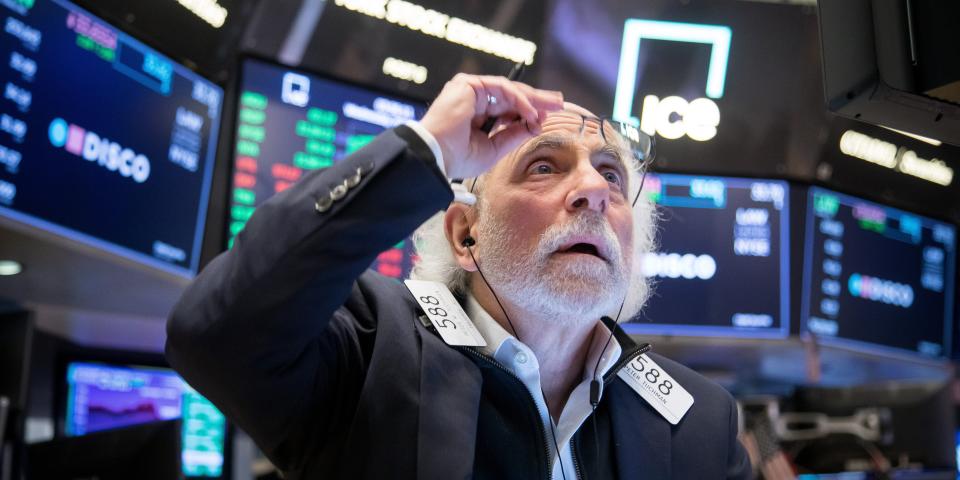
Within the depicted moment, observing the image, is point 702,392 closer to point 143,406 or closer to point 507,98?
point 507,98

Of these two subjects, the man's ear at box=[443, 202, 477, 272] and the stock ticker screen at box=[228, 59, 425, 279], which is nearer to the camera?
the man's ear at box=[443, 202, 477, 272]

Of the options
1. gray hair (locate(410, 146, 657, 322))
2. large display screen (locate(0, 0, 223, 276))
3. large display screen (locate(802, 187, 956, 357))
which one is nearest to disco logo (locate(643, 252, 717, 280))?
large display screen (locate(802, 187, 956, 357))

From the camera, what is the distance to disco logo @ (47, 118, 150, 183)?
8.48ft

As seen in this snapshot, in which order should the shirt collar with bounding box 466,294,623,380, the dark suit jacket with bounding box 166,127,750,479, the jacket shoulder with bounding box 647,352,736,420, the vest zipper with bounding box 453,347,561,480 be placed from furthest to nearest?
the jacket shoulder with bounding box 647,352,736,420
the shirt collar with bounding box 466,294,623,380
the vest zipper with bounding box 453,347,561,480
the dark suit jacket with bounding box 166,127,750,479

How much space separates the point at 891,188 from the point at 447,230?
130 inches

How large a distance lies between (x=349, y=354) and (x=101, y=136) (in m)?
1.49

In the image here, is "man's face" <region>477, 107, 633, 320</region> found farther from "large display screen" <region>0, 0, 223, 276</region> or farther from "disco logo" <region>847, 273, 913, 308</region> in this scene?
"disco logo" <region>847, 273, 913, 308</region>

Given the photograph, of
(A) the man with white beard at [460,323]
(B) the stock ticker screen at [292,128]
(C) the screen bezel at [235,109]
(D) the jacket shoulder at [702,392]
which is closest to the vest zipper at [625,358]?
(A) the man with white beard at [460,323]

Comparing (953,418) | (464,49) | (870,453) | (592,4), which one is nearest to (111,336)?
(464,49)

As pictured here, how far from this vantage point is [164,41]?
304cm

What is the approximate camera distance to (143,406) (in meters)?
3.85

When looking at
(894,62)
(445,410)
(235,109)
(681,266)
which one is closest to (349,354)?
(445,410)

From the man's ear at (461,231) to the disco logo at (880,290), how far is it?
2847mm

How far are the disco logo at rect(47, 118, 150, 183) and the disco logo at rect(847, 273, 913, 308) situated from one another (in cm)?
298
